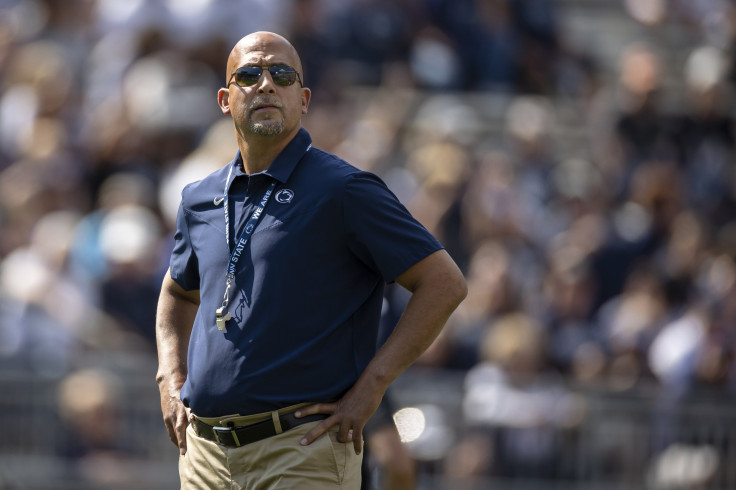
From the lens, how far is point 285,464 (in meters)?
4.44

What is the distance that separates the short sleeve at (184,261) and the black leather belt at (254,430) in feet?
2.13

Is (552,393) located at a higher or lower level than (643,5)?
lower

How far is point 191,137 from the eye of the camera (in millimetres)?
12695

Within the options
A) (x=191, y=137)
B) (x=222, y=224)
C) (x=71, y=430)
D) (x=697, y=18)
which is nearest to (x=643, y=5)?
(x=697, y=18)

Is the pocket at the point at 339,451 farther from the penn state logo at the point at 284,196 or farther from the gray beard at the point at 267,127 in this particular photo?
the gray beard at the point at 267,127

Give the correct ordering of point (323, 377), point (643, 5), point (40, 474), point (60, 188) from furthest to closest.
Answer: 1. point (643, 5)
2. point (60, 188)
3. point (40, 474)
4. point (323, 377)

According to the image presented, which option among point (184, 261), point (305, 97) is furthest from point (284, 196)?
point (184, 261)

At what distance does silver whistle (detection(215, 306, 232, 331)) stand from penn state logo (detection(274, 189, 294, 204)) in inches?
17.0

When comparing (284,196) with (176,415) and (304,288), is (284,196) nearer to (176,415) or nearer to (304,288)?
(304,288)

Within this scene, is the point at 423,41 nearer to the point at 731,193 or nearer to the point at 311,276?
the point at 731,193

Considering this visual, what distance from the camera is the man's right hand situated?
4.82 m

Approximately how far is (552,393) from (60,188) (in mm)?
5008

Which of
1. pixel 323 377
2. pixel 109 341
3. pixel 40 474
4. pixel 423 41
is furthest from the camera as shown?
pixel 423 41

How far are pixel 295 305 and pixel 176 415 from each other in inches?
30.0
